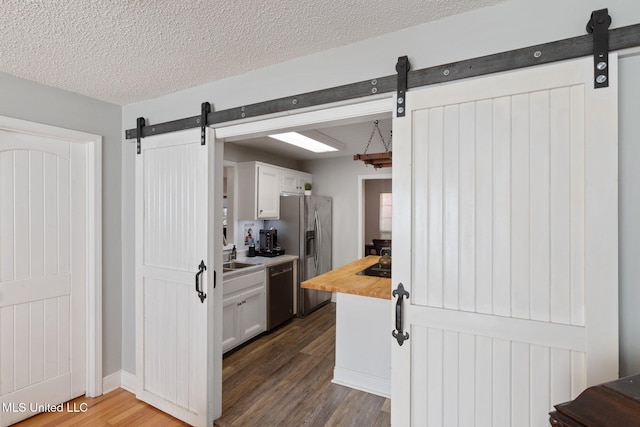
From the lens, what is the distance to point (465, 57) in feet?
4.51

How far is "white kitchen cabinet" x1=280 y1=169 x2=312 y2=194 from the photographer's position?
4653 mm

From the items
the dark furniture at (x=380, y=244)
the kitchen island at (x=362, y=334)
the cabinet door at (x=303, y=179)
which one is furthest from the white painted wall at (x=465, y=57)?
the dark furniture at (x=380, y=244)

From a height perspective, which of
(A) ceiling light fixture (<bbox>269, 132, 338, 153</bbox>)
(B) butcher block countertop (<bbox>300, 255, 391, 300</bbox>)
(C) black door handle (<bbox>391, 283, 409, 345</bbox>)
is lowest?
(B) butcher block countertop (<bbox>300, 255, 391, 300</bbox>)

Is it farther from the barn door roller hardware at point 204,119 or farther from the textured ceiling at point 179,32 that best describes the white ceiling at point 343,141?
the textured ceiling at point 179,32

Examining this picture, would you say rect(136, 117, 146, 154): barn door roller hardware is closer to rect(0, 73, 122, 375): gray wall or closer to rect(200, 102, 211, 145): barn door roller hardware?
rect(0, 73, 122, 375): gray wall

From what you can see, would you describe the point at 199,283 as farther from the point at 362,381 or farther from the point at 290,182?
the point at 290,182

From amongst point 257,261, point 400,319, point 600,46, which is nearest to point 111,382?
point 257,261

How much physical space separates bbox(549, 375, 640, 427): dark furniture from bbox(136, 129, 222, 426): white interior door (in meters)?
1.91

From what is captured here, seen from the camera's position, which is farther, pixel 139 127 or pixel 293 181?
pixel 293 181

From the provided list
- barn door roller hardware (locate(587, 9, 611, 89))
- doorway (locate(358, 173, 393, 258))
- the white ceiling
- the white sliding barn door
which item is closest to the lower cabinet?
the white ceiling

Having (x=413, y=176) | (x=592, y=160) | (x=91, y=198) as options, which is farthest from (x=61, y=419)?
(x=592, y=160)

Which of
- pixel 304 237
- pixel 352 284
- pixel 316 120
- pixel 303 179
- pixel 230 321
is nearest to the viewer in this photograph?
pixel 316 120

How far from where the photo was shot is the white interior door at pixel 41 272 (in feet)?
6.88

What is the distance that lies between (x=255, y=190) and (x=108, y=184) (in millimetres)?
1761
